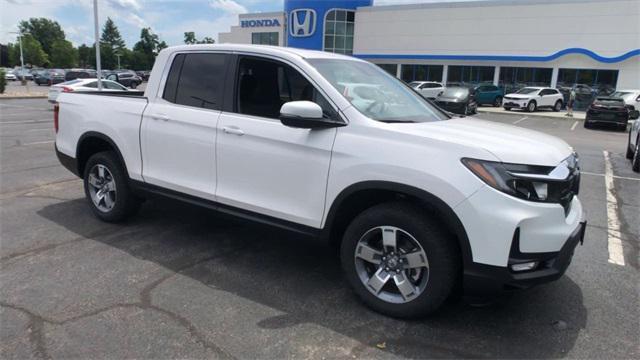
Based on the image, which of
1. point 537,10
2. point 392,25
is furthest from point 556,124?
point 392,25

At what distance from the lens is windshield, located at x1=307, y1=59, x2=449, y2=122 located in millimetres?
3711

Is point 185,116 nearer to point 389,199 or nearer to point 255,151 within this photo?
point 255,151

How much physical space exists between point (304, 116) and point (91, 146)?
324 centimetres

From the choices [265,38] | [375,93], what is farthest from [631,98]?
[265,38]

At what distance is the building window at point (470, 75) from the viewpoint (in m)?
37.7

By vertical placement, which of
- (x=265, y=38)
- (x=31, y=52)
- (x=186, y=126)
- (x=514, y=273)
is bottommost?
(x=514, y=273)

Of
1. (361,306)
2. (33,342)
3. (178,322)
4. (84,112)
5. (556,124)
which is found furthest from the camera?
(556,124)

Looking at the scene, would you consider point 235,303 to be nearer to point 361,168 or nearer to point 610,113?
point 361,168

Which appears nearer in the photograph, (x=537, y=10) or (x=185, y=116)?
(x=185, y=116)

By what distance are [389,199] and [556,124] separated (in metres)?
22.4

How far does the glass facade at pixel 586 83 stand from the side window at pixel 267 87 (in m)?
33.5

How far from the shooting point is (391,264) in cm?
338

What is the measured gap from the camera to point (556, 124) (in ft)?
75.2

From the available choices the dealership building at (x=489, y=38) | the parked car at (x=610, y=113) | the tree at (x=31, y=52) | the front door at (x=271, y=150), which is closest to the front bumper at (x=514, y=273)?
the front door at (x=271, y=150)
